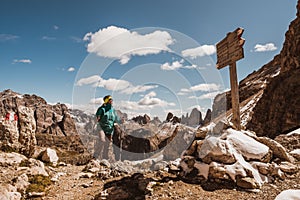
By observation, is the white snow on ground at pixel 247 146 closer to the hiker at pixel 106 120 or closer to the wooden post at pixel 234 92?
the wooden post at pixel 234 92

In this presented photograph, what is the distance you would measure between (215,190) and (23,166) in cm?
817

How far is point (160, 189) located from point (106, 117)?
4.22 m

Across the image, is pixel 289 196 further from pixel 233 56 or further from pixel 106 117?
pixel 106 117

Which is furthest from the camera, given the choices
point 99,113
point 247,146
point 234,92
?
point 234,92

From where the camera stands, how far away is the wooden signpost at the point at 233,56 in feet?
30.4

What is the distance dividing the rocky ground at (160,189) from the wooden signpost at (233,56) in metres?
3.68

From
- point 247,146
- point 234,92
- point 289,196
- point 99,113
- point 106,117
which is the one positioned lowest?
point 289,196

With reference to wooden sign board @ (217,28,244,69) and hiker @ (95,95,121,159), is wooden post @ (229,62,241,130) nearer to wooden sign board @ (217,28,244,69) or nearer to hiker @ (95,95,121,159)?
wooden sign board @ (217,28,244,69)

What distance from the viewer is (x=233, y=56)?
968 centimetres

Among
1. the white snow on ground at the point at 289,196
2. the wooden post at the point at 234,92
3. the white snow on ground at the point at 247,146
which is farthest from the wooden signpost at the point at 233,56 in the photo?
the white snow on ground at the point at 289,196

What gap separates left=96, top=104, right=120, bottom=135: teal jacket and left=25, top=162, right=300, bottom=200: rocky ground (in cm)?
236

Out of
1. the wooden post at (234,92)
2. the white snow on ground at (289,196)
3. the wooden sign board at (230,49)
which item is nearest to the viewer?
the white snow on ground at (289,196)

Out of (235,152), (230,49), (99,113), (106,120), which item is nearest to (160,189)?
(235,152)

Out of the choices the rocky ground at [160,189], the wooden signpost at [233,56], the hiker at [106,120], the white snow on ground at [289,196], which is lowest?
the rocky ground at [160,189]
